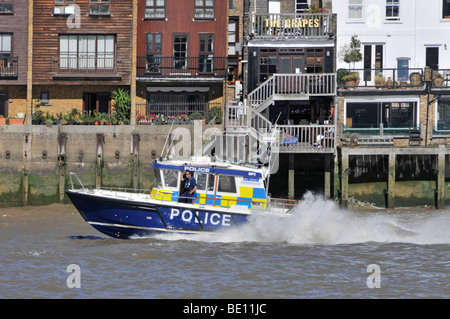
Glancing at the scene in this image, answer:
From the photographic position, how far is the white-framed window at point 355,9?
44.2m

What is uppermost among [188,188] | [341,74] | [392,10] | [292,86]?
[392,10]

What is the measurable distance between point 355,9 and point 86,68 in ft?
46.1

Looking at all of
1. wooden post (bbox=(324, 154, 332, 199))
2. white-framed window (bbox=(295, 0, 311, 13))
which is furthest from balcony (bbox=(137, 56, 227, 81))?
wooden post (bbox=(324, 154, 332, 199))

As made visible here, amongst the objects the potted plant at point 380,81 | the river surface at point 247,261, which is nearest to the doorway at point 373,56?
the potted plant at point 380,81

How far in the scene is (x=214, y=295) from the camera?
20672 millimetres

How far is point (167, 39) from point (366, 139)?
12.2 meters

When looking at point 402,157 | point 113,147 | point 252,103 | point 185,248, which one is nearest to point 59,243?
point 185,248

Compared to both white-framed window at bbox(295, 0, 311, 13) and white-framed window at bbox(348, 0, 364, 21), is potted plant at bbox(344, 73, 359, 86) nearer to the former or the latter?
white-framed window at bbox(348, 0, 364, 21)

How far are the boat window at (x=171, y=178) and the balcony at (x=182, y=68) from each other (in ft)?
56.9

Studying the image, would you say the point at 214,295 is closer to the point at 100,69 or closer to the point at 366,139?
the point at 366,139

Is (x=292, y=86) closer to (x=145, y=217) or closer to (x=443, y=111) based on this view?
(x=443, y=111)

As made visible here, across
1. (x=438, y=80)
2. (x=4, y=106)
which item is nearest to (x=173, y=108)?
(x=4, y=106)

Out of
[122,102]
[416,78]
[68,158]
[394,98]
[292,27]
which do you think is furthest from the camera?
[122,102]

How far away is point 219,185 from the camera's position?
27516mm
